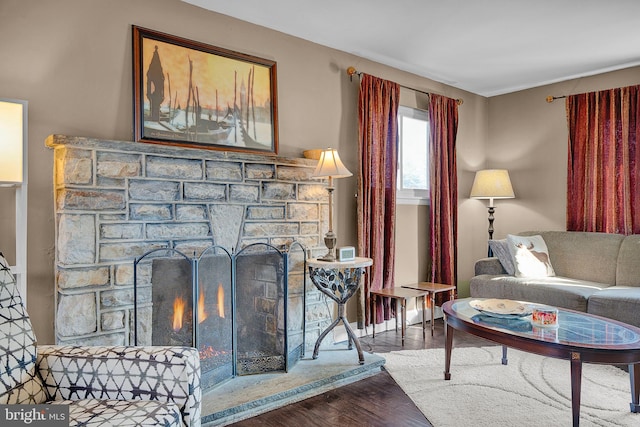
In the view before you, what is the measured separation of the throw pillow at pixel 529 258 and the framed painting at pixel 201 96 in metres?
2.44

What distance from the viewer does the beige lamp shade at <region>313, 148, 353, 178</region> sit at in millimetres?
2932

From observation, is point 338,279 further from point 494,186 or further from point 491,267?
point 494,186

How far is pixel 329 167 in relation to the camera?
116 inches

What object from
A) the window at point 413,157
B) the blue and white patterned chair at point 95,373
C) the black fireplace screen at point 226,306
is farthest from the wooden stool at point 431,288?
the blue and white patterned chair at point 95,373

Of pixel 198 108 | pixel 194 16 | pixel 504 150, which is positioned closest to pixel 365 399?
pixel 198 108

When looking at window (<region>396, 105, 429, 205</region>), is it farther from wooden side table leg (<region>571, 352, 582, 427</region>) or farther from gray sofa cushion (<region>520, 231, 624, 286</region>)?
wooden side table leg (<region>571, 352, 582, 427</region>)

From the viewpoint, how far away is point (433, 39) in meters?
3.41

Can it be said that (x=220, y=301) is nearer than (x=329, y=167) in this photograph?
Yes

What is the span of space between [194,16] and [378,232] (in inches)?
87.2

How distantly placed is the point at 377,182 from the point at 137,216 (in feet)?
6.92

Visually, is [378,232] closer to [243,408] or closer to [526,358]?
[526,358]

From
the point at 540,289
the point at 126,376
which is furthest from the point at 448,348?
the point at 126,376

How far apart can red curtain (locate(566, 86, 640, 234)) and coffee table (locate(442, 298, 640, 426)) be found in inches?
75.6

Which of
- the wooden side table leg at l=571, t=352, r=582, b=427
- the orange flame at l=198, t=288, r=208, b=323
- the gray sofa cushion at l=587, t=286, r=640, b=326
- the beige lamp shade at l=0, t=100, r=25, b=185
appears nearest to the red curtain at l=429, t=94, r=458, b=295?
the gray sofa cushion at l=587, t=286, r=640, b=326
